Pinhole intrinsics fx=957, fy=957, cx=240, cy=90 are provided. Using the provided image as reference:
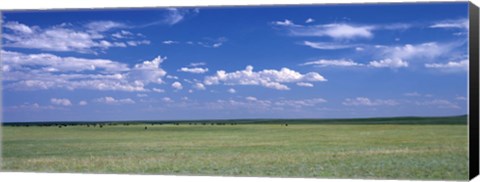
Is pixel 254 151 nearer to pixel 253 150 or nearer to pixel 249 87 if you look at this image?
pixel 253 150

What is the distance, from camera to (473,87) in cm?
1773

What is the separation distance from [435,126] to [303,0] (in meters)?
3.64

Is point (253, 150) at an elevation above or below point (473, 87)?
below

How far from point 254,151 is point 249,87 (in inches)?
78.2

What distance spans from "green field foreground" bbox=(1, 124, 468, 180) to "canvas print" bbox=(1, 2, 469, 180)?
0.14 ft

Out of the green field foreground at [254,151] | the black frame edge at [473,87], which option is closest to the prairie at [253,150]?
the green field foreground at [254,151]

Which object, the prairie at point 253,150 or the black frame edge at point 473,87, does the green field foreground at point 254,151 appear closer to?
the prairie at point 253,150

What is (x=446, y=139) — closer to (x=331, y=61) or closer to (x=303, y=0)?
(x=331, y=61)

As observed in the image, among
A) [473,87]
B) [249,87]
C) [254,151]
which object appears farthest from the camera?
[254,151]

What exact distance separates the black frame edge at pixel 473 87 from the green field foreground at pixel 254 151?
1.13 ft

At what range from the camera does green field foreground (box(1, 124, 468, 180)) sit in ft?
62.5

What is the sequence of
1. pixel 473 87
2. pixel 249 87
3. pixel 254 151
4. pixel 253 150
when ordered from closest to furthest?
pixel 473 87
pixel 249 87
pixel 254 151
pixel 253 150

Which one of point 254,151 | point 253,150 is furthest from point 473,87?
point 253,150

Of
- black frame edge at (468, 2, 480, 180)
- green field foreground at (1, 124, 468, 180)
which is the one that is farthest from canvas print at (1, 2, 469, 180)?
black frame edge at (468, 2, 480, 180)
